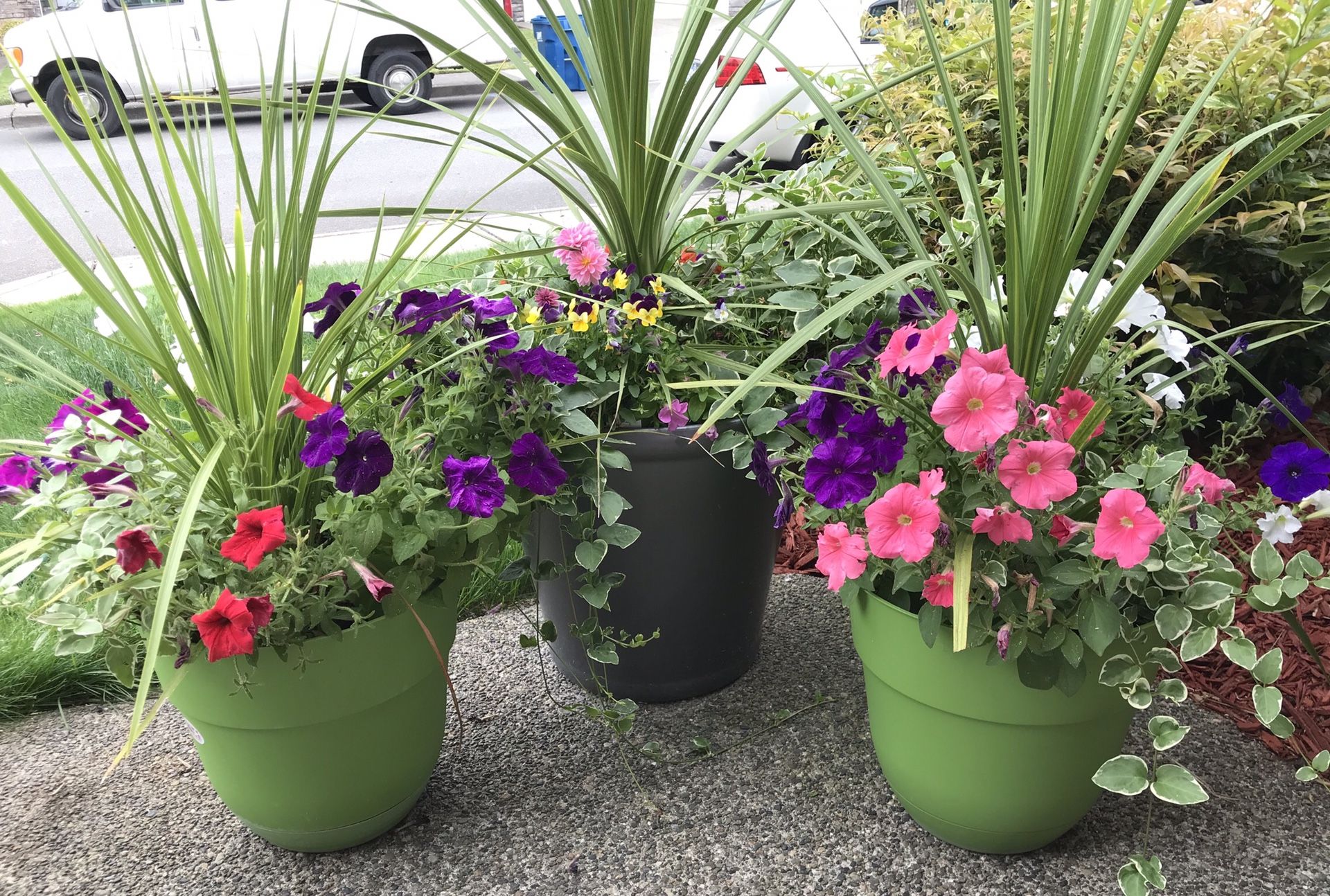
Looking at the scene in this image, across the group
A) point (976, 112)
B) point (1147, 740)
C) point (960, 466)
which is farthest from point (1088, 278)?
point (976, 112)

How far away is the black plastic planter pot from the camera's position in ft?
4.86

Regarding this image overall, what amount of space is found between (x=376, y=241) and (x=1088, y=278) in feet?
3.03

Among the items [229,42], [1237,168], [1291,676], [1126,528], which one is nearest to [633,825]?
[1126,528]

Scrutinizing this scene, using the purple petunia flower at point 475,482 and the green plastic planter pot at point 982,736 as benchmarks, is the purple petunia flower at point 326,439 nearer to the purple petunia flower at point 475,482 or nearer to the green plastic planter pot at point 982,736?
the purple petunia flower at point 475,482

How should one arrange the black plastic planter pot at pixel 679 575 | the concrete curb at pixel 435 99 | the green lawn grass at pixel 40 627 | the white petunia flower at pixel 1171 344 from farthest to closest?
the concrete curb at pixel 435 99 < the green lawn grass at pixel 40 627 < the black plastic planter pot at pixel 679 575 < the white petunia flower at pixel 1171 344

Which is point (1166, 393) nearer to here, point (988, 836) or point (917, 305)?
point (917, 305)

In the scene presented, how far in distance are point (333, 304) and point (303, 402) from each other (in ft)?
0.98

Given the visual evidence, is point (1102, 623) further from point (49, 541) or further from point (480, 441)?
point (49, 541)

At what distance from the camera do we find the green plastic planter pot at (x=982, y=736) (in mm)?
1146

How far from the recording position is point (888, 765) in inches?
52.9

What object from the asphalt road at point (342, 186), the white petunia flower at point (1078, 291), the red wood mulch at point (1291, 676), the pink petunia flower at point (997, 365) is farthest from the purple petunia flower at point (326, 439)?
the asphalt road at point (342, 186)

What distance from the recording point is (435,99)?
10.6 m

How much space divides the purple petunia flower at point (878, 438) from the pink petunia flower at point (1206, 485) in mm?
330

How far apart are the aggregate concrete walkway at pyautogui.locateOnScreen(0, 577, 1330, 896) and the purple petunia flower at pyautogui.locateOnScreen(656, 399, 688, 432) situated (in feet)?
1.79
